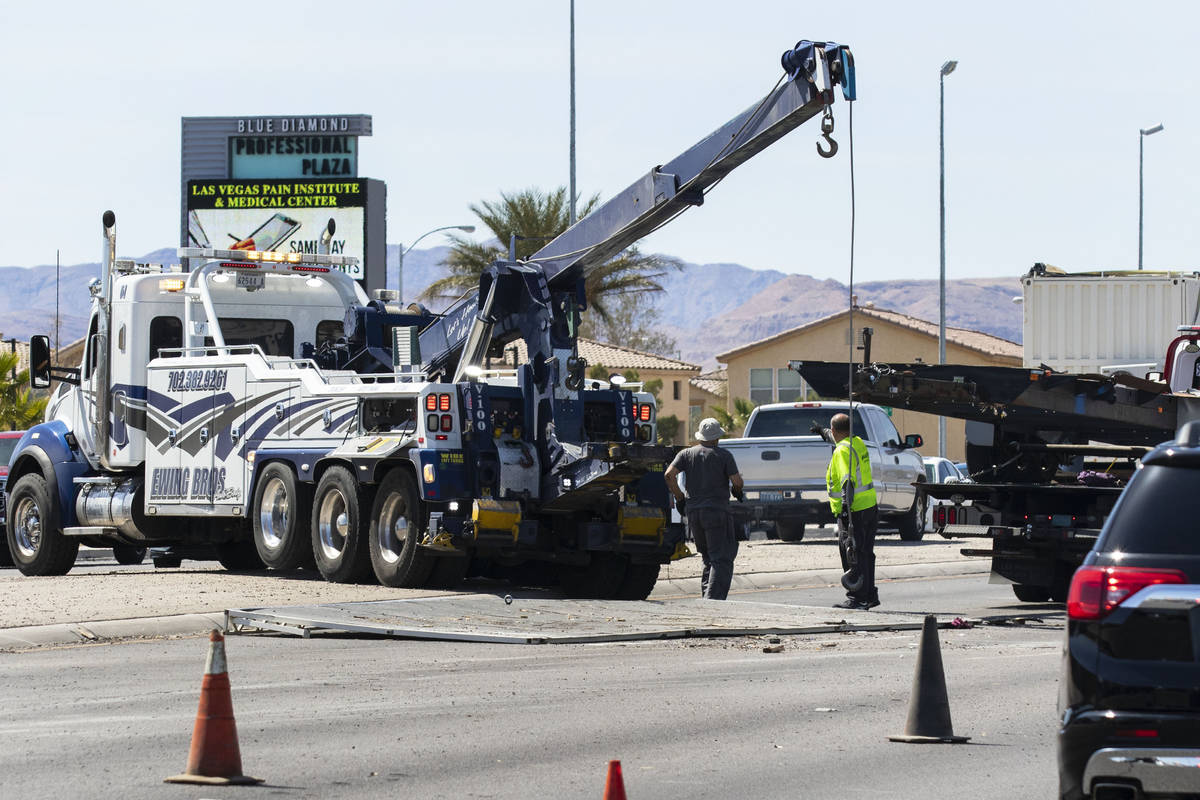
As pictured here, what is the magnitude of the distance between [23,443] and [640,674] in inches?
468

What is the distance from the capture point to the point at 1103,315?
2200cm

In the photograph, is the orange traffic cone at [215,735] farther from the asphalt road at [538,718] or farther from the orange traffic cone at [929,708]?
the orange traffic cone at [929,708]

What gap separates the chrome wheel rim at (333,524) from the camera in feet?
56.7

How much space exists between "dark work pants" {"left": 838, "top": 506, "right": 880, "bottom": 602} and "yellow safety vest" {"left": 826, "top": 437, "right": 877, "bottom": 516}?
0.10m

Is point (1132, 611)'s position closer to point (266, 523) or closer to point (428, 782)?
point (428, 782)

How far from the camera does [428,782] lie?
7.76 meters

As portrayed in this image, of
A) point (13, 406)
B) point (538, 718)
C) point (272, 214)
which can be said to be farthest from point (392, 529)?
point (272, 214)

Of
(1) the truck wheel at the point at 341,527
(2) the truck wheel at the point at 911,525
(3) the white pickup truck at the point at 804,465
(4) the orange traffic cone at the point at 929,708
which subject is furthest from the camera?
(2) the truck wheel at the point at 911,525

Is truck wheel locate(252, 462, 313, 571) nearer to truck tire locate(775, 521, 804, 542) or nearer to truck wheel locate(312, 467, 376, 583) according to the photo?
truck wheel locate(312, 467, 376, 583)

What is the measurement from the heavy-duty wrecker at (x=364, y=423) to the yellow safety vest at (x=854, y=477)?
159 cm

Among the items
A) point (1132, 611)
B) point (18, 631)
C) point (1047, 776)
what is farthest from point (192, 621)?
point (1132, 611)

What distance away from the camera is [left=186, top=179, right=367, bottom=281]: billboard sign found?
44562mm

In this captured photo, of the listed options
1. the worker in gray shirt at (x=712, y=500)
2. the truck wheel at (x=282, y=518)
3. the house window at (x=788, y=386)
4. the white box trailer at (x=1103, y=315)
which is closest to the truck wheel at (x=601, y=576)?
the worker in gray shirt at (x=712, y=500)

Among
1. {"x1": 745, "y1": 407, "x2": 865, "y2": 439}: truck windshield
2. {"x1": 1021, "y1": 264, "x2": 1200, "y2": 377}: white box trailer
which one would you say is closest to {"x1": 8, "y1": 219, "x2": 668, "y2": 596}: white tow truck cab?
{"x1": 1021, "y1": 264, "x2": 1200, "y2": 377}: white box trailer
